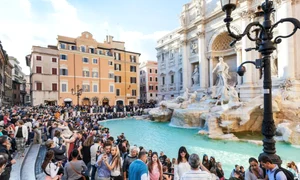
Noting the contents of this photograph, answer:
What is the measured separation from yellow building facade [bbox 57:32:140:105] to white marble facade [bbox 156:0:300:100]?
6.69 meters

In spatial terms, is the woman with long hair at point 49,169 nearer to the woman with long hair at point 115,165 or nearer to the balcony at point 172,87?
the woman with long hair at point 115,165

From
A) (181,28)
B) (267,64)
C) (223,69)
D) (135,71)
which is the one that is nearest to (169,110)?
(223,69)

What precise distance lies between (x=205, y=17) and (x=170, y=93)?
39.9 ft

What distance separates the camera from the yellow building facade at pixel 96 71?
2738cm

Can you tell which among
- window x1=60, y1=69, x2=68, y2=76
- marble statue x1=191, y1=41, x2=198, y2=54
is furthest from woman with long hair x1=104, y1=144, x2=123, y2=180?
window x1=60, y1=69, x2=68, y2=76

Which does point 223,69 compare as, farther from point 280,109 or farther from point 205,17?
point 205,17

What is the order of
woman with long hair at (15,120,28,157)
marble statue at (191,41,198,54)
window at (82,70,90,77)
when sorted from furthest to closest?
window at (82,70,90,77)
marble statue at (191,41,198,54)
woman with long hair at (15,120,28,157)

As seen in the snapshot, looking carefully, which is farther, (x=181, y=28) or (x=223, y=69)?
(x=181, y=28)

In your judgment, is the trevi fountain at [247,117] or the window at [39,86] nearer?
the trevi fountain at [247,117]

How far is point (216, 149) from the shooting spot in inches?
323

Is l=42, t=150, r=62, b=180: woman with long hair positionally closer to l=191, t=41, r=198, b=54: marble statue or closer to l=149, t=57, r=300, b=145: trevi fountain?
l=149, t=57, r=300, b=145: trevi fountain

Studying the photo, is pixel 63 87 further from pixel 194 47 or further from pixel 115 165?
pixel 115 165

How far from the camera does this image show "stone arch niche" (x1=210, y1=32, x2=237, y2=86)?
19.5 metres

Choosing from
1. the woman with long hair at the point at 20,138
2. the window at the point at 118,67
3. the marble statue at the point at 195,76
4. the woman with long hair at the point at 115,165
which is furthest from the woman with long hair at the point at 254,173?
the window at the point at 118,67
